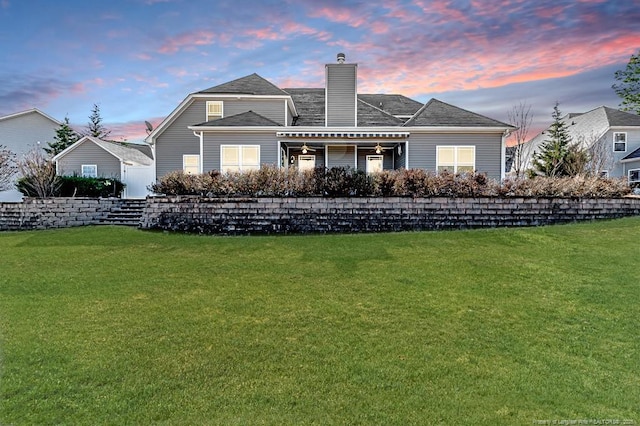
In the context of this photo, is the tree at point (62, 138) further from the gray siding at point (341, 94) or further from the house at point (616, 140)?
the house at point (616, 140)

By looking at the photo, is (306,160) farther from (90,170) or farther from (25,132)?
(25,132)

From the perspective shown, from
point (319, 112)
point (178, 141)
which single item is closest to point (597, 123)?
point (319, 112)

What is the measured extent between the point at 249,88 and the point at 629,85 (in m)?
27.0

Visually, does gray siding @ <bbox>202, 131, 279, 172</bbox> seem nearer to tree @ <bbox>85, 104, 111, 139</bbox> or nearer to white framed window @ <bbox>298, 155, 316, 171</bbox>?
white framed window @ <bbox>298, 155, 316, 171</bbox>

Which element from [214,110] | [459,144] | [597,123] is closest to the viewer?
[459,144]

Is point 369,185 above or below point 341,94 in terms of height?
below

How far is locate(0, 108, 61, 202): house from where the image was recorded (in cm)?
2877

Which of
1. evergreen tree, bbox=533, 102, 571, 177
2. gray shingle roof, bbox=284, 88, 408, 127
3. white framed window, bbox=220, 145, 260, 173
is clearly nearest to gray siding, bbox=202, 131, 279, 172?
white framed window, bbox=220, 145, 260, 173

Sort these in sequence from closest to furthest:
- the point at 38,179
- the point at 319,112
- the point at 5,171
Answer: the point at 38,179 → the point at 319,112 → the point at 5,171

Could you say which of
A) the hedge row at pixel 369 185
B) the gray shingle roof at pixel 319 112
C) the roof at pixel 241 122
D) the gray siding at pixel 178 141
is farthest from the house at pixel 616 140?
the gray siding at pixel 178 141

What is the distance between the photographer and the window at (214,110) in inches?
784

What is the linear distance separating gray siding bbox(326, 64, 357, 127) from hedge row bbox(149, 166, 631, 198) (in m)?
7.32

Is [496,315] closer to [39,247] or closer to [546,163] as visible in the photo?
[39,247]

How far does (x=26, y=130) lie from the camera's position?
30281 millimetres
